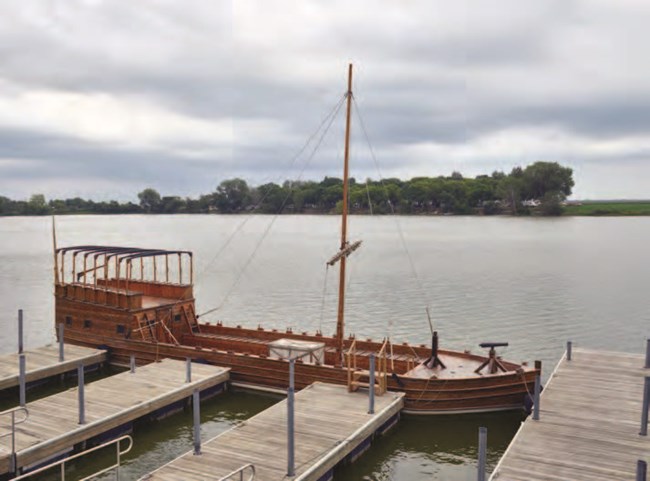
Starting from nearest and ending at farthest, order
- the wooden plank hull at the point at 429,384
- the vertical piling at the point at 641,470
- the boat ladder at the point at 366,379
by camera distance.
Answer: the vertical piling at the point at 641,470
the boat ladder at the point at 366,379
the wooden plank hull at the point at 429,384

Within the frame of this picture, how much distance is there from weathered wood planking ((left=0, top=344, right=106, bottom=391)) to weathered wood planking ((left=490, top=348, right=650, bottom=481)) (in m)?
17.2

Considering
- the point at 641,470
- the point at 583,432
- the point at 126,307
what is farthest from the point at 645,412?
the point at 126,307

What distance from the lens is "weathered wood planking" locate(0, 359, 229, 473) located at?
50.0ft

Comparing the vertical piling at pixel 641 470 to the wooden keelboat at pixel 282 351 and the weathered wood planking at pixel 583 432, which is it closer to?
the weathered wood planking at pixel 583 432

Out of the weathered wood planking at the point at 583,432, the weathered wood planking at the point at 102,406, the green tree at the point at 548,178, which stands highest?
the green tree at the point at 548,178

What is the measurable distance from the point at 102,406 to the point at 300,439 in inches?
260

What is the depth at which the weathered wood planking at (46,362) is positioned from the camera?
2208cm

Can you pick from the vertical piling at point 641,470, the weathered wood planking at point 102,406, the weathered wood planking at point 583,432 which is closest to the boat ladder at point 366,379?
the weathered wood planking at point 583,432

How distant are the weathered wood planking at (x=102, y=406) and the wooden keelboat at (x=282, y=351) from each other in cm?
174

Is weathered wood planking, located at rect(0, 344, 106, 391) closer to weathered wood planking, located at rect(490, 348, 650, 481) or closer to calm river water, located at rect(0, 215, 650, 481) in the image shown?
calm river water, located at rect(0, 215, 650, 481)

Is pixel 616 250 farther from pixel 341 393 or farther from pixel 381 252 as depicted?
pixel 341 393

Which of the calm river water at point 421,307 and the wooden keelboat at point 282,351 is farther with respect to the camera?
the wooden keelboat at point 282,351

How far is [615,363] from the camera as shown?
73.0ft

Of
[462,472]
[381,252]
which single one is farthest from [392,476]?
[381,252]
